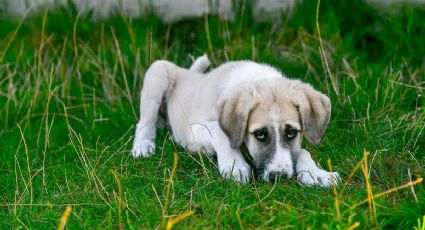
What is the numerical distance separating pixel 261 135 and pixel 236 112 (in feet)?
0.79

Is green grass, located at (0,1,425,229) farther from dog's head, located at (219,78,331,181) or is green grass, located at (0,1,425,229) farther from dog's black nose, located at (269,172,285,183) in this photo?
dog's head, located at (219,78,331,181)

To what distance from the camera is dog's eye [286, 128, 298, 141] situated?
16.6 ft

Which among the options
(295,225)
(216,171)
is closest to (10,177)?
(216,171)

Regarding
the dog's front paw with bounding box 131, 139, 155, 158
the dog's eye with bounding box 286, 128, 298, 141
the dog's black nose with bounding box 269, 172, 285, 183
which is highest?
the dog's eye with bounding box 286, 128, 298, 141

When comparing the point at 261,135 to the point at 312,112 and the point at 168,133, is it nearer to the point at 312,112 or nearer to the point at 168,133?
the point at 312,112

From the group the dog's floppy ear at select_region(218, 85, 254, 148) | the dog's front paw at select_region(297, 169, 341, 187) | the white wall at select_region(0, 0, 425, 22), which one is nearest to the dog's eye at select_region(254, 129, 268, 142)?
the dog's floppy ear at select_region(218, 85, 254, 148)

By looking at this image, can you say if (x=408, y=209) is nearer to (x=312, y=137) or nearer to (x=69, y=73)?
(x=312, y=137)

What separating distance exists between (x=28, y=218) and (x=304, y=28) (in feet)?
12.7

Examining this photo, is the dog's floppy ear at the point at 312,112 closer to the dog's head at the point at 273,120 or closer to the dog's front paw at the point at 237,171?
the dog's head at the point at 273,120

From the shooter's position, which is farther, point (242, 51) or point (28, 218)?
point (242, 51)

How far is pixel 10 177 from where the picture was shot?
5.76 m

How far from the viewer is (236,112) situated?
517 centimetres

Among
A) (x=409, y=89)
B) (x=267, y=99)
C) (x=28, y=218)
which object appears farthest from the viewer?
(x=409, y=89)

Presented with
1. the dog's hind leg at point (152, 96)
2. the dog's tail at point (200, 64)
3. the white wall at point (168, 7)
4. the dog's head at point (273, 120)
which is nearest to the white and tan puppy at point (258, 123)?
the dog's head at point (273, 120)
